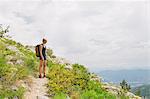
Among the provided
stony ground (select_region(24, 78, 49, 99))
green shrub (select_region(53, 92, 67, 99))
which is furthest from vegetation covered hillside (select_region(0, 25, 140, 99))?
stony ground (select_region(24, 78, 49, 99))

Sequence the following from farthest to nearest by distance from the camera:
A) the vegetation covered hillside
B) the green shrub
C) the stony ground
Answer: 1. the vegetation covered hillside
2. the stony ground
3. the green shrub

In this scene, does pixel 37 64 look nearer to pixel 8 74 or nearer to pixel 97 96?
pixel 8 74

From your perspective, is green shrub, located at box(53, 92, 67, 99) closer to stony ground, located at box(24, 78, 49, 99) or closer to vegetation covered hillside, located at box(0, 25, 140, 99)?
vegetation covered hillside, located at box(0, 25, 140, 99)

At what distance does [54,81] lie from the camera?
2119 centimetres

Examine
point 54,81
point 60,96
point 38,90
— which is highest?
point 54,81

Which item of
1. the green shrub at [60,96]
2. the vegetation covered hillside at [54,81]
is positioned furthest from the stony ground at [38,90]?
the green shrub at [60,96]

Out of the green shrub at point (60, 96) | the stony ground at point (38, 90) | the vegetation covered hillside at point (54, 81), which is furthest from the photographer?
the vegetation covered hillside at point (54, 81)

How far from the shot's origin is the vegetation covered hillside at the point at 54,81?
1888 centimetres

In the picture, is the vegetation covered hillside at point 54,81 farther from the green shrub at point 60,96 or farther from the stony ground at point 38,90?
the stony ground at point 38,90

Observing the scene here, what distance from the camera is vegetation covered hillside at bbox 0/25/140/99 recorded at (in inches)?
743

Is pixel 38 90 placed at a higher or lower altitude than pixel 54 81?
lower

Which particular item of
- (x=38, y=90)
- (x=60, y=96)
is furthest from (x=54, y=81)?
(x=60, y=96)

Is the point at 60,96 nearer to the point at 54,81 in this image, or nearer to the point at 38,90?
the point at 38,90

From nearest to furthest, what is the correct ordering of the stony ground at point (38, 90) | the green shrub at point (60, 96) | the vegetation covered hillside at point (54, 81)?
the green shrub at point (60, 96) → the stony ground at point (38, 90) → the vegetation covered hillside at point (54, 81)
